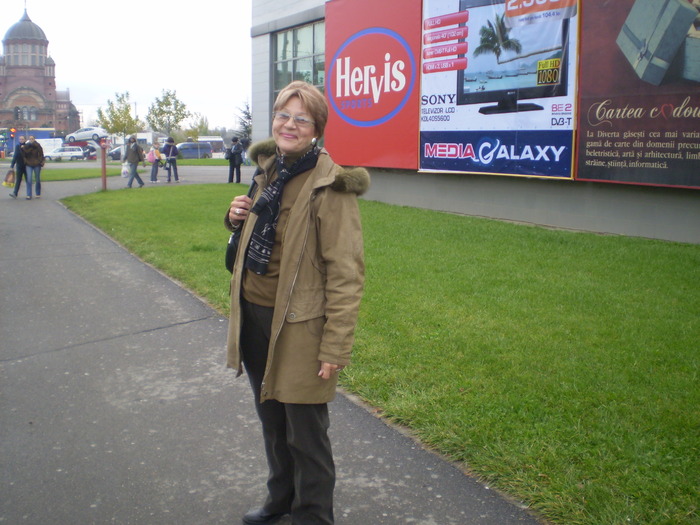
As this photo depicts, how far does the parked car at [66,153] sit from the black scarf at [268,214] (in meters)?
61.3

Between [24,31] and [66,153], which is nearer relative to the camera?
[66,153]

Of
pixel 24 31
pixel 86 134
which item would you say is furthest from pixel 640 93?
pixel 24 31

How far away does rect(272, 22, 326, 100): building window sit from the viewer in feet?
64.7

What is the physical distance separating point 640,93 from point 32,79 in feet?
398

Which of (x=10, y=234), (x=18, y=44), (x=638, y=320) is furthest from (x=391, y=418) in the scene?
(x=18, y=44)

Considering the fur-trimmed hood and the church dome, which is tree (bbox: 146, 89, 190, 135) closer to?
the fur-trimmed hood

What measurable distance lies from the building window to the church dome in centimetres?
11035

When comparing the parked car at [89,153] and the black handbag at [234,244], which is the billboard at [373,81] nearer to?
the black handbag at [234,244]

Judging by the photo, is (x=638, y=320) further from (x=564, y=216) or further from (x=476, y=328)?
(x=564, y=216)

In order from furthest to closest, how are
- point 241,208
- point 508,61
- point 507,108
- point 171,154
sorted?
1. point 171,154
2. point 507,108
3. point 508,61
4. point 241,208

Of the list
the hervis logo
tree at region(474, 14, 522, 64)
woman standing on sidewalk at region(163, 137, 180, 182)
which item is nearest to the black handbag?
tree at region(474, 14, 522, 64)

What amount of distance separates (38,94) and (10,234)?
369ft

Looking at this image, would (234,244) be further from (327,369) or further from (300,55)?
(300,55)

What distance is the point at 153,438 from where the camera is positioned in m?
4.23
